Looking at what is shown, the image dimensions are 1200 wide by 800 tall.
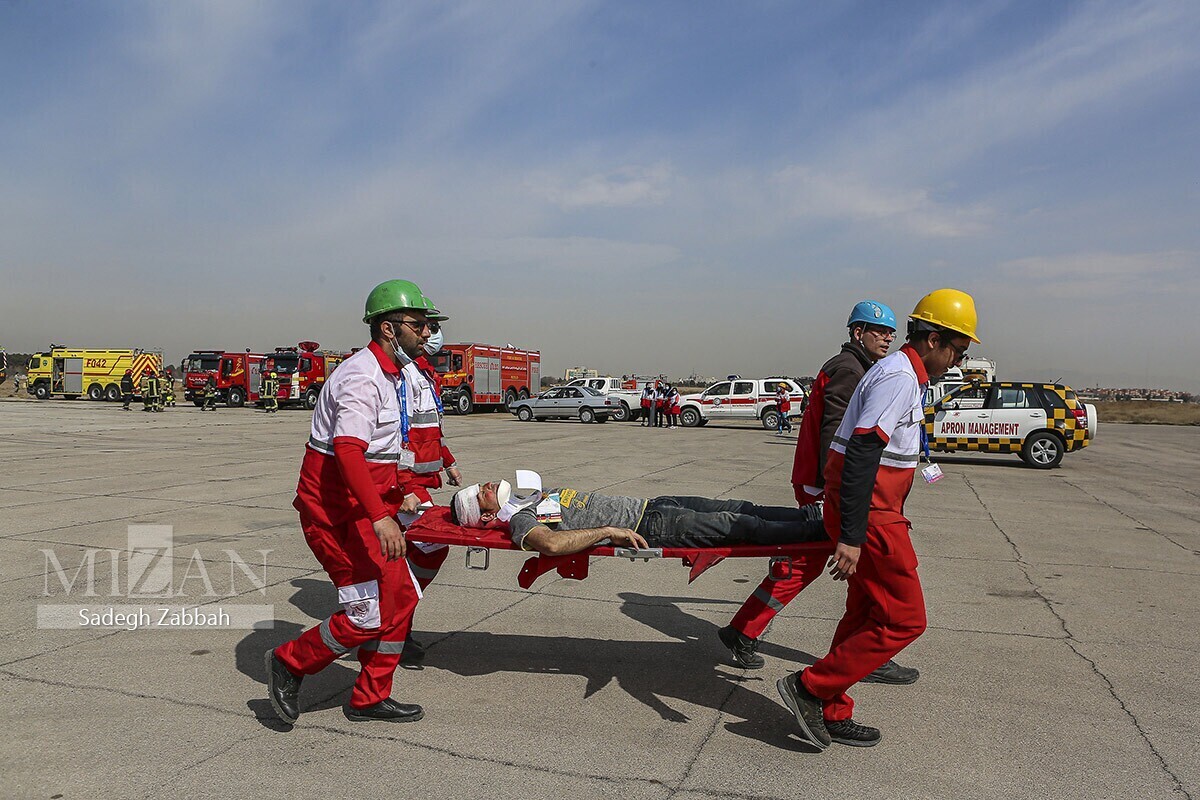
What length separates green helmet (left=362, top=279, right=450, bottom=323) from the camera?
3994 mm

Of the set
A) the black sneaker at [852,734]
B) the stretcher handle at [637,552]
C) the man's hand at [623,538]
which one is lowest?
the black sneaker at [852,734]

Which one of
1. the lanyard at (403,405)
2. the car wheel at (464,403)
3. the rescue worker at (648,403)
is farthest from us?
the car wheel at (464,403)

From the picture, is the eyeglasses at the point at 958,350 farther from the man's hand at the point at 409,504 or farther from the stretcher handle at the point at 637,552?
the man's hand at the point at 409,504

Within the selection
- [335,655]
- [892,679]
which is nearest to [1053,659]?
[892,679]

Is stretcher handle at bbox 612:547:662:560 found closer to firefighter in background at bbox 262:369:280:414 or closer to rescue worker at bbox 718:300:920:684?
rescue worker at bbox 718:300:920:684

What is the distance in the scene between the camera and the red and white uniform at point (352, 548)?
11.8ft

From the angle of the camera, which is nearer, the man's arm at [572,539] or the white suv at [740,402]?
the man's arm at [572,539]

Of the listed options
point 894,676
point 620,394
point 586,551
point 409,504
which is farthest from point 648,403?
point 586,551

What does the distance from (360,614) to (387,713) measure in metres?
0.48

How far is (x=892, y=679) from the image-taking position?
14.4 ft

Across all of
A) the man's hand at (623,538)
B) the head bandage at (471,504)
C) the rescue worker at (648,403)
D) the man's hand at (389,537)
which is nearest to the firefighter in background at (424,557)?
the head bandage at (471,504)

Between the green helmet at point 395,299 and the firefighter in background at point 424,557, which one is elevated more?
the green helmet at point 395,299

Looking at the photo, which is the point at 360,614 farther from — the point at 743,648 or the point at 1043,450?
the point at 1043,450

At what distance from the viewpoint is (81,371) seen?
148ft
